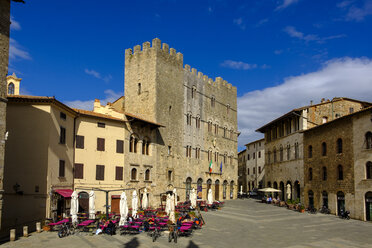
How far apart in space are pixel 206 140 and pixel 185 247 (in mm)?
29341

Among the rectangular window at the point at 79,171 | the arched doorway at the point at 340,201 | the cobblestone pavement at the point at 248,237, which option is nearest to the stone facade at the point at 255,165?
the arched doorway at the point at 340,201

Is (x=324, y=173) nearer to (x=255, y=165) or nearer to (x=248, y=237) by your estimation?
(x=248, y=237)

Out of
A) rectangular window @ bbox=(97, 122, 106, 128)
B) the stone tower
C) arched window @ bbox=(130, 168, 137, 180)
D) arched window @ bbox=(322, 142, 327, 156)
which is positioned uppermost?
the stone tower

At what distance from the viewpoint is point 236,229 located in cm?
2355

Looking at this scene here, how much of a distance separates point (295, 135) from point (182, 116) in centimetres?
1371

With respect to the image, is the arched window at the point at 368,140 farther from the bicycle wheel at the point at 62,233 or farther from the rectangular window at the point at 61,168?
the rectangular window at the point at 61,168

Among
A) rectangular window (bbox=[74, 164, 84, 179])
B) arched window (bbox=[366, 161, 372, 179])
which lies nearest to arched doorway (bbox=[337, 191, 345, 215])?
arched window (bbox=[366, 161, 372, 179])

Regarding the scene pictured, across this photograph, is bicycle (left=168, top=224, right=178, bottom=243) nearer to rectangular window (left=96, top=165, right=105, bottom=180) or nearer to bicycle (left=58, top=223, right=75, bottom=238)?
bicycle (left=58, top=223, right=75, bottom=238)

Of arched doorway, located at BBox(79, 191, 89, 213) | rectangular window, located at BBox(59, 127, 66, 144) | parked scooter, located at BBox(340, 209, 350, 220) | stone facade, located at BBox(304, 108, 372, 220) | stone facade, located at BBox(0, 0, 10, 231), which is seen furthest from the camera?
parked scooter, located at BBox(340, 209, 350, 220)

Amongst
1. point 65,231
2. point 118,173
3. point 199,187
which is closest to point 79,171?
point 118,173

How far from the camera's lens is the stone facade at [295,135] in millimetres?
39812

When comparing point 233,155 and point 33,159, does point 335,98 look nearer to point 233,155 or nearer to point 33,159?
point 233,155

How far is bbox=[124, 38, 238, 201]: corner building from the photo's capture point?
39.1m

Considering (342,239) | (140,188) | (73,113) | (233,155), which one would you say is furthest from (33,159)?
(233,155)
